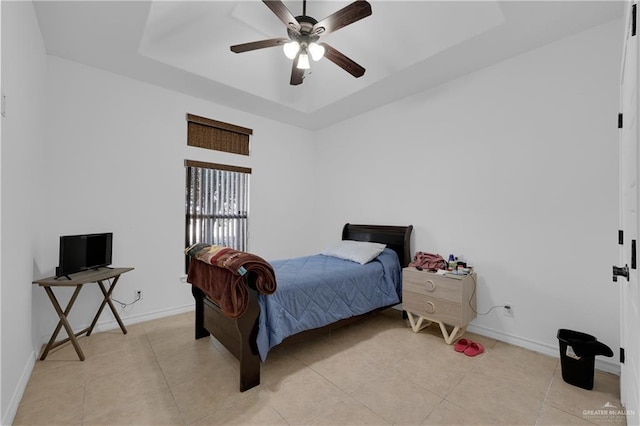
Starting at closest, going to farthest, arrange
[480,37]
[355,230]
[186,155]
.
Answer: [480,37]
[186,155]
[355,230]

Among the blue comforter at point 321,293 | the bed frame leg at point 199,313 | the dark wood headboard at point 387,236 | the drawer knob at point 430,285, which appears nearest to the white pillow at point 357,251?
the blue comforter at point 321,293

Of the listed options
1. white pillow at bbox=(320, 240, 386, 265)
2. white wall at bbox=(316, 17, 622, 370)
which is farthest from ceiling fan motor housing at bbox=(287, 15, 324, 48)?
white pillow at bbox=(320, 240, 386, 265)

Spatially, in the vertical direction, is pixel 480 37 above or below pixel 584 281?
above

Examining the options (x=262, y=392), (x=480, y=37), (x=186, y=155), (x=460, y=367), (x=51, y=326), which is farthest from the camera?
(x=186, y=155)

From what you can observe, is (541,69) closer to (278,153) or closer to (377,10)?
(377,10)

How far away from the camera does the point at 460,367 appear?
2264 millimetres

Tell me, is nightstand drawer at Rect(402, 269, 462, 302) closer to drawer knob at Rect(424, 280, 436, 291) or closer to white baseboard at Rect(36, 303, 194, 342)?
drawer knob at Rect(424, 280, 436, 291)

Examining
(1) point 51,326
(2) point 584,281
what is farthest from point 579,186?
(1) point 51,326

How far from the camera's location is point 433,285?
9.09ft

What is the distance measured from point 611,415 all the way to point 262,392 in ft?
7.12

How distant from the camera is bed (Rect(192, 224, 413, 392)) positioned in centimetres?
200

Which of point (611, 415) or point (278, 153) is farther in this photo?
point (278, 153)

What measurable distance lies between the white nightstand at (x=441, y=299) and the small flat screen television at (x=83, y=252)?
3.07 metres

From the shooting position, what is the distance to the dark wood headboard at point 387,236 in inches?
135
